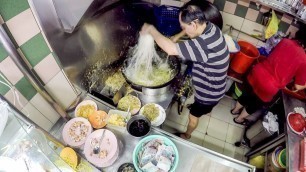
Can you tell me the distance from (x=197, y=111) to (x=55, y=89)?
200 cm

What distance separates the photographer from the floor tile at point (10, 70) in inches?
67.6

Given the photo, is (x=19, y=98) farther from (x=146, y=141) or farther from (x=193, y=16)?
(x=193, y=16)

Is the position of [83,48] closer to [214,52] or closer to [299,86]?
[214,52]

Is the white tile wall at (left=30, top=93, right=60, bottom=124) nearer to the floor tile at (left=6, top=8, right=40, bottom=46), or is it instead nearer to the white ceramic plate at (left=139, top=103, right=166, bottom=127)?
the floor tile at (left=6, top=8, right=40, bottom=46)

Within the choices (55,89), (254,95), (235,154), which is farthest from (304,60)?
(55,89)

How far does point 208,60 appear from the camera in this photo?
2.64 meters

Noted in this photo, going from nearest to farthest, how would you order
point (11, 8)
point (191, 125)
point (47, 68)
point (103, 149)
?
point (11, 8) < point (47, 68) < point (103, 149) < point (191, 125)

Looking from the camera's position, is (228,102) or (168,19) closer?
(168,19)

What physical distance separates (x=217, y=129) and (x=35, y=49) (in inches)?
133

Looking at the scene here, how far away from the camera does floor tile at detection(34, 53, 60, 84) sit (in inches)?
81.3

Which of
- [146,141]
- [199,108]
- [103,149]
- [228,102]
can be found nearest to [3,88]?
[103,149]

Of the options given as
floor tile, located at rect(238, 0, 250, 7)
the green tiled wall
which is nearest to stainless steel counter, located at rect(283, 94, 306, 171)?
the green tiled wall

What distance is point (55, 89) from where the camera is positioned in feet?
7.72

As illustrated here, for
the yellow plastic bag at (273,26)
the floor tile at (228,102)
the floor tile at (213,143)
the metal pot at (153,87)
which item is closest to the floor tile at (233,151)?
the floor tile at (213,143)
